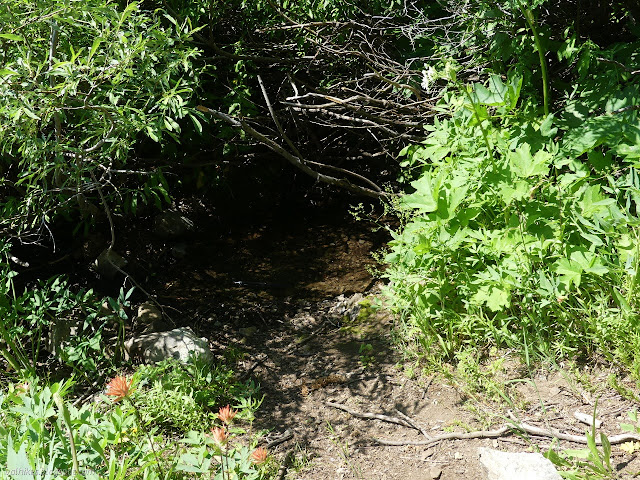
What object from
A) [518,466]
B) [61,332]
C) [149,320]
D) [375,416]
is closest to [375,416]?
[375,416]

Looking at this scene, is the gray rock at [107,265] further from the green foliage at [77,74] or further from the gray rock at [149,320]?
the green foliage at [77,74]

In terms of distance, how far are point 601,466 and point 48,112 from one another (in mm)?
2581

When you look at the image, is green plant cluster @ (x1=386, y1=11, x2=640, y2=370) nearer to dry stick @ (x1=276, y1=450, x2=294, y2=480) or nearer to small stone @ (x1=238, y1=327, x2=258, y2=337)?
dry stick @ (x1=276, y1=450, x2=294, y2=480)

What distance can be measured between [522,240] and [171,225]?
3.03m

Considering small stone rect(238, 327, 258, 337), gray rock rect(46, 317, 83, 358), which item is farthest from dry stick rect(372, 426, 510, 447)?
gray rock rect(46, 317, 83, 358)

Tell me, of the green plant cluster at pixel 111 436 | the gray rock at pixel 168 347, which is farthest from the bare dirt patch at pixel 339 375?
the green plant cluster at pixel 111 436

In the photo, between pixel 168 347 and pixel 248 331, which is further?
pixel 248 331

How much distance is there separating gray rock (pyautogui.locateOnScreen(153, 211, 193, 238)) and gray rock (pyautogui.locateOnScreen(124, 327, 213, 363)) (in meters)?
1.50

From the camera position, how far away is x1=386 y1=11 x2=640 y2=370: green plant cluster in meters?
2.47

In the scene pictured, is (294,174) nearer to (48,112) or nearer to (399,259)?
(399,259)

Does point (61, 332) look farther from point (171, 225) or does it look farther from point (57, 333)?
point (171, 225)

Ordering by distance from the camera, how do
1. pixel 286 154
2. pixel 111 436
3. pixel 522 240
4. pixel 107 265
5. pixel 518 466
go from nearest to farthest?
pixel 518 466 → pixel 111 436 → pixel 522 240 → pixel 286 154 → pixel 107 265

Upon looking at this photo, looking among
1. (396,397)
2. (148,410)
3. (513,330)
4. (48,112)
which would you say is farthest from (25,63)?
(513,330)

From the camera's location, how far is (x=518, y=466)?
1.98 metres
